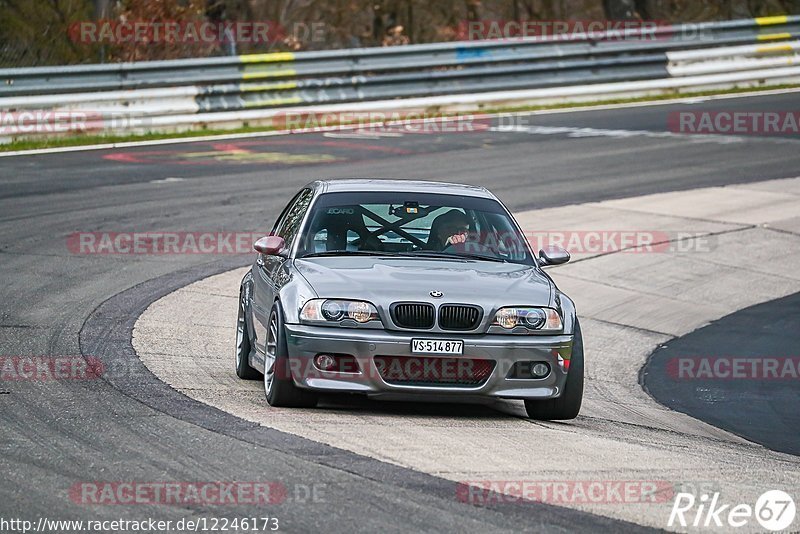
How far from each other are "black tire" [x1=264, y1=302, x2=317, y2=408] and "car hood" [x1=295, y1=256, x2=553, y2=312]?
1.15 ft

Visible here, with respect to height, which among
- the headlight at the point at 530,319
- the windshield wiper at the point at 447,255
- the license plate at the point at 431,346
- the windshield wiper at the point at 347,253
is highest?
the windshield wiper at the point at 347,253

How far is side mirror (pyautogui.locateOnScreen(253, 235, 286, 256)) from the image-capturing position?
9188 millimetres

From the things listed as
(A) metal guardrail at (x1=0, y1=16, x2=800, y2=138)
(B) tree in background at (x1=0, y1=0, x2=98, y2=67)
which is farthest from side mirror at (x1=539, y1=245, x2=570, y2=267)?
(B) tree in background at (x1=0, y1=0, x2=98, y2=67)

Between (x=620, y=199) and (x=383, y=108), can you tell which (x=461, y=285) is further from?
(x=383, y=108)

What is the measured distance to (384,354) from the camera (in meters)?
8.05

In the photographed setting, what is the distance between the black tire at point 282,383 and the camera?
823cm

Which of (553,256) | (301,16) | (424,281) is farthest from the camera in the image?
(301,16)

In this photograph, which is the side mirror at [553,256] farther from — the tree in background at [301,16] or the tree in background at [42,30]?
the tree in background at [42,30]

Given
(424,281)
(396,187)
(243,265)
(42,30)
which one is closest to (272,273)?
(396,187)

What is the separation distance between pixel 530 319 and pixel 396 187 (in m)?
1.80

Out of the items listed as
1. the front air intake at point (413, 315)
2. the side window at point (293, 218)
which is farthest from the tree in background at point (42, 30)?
the front air intake at point (413, 315)

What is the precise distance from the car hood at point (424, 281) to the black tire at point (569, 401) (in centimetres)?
39

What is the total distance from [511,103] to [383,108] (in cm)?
316

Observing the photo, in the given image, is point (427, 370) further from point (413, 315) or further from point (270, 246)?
point (270, 246)
